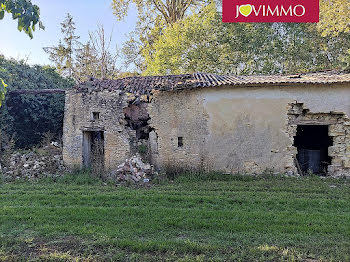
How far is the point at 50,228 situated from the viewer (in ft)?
15.4

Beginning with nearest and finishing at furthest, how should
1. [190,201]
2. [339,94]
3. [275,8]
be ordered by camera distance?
1. [190,201]
2. [339,94]
3. [275,8]

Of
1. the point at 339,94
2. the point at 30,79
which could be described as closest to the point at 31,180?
the point at 30,79

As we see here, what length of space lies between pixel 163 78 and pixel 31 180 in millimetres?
6202

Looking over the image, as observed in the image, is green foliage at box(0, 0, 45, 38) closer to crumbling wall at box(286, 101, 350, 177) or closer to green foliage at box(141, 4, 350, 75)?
crumbling wall at box(286, 101, 350, 177)

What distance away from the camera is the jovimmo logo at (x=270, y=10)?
484 inches

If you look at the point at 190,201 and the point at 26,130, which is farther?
the point at 26,130

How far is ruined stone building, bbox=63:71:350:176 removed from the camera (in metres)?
9.71

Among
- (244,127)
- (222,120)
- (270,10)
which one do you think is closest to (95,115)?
(222,120)

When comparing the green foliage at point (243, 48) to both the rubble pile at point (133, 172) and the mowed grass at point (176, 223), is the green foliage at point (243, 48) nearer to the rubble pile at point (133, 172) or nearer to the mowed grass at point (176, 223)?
the rubble pile at point (133, 172)

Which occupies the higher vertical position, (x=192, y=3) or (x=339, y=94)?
(x=192, y=3)

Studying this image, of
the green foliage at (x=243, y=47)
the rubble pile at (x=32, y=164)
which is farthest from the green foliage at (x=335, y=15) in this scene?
the rubble pile at (x=32, y=164)

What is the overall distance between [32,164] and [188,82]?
22.2 feet

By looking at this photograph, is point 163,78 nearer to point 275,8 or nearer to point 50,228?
point 275,8

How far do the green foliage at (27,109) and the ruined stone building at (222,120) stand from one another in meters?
4.48
